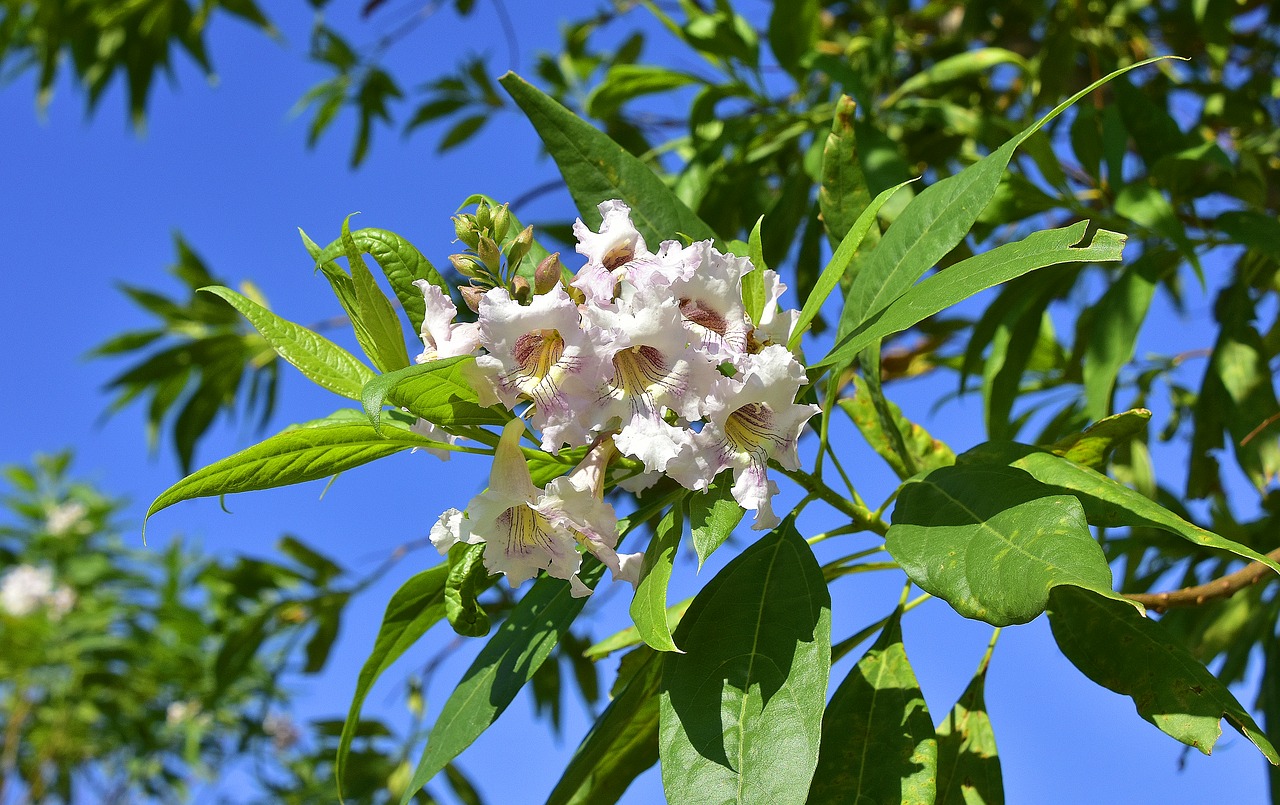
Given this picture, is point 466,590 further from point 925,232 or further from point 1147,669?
point 1147,669

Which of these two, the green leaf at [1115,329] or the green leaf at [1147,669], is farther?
the green leaf at [1115,329]

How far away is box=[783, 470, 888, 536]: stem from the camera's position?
1142 mm

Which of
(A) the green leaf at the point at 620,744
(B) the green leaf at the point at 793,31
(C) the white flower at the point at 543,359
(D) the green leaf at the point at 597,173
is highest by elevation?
(B) the green leaf at the point at 793,31

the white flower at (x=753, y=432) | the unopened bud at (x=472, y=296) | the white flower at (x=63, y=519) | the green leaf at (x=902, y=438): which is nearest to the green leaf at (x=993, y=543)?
the white flower at (x=753, y=432)

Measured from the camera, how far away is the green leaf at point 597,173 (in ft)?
3.75

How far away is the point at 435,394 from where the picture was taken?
0.91m

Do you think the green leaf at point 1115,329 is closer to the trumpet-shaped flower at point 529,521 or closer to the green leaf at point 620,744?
the green leaf at point 620,744

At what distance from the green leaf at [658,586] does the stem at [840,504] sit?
188mm

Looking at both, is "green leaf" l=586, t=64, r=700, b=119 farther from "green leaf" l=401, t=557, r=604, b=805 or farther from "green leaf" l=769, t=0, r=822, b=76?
"green leaf" l=401, t=557, r=604, b=805

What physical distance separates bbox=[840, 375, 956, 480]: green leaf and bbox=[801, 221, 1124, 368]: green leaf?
1.49 feet

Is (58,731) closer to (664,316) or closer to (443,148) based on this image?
(443,148)

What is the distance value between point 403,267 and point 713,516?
42cm

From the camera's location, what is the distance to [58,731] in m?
5.41

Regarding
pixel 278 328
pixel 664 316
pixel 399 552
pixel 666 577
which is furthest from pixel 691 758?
pixel 399 552
